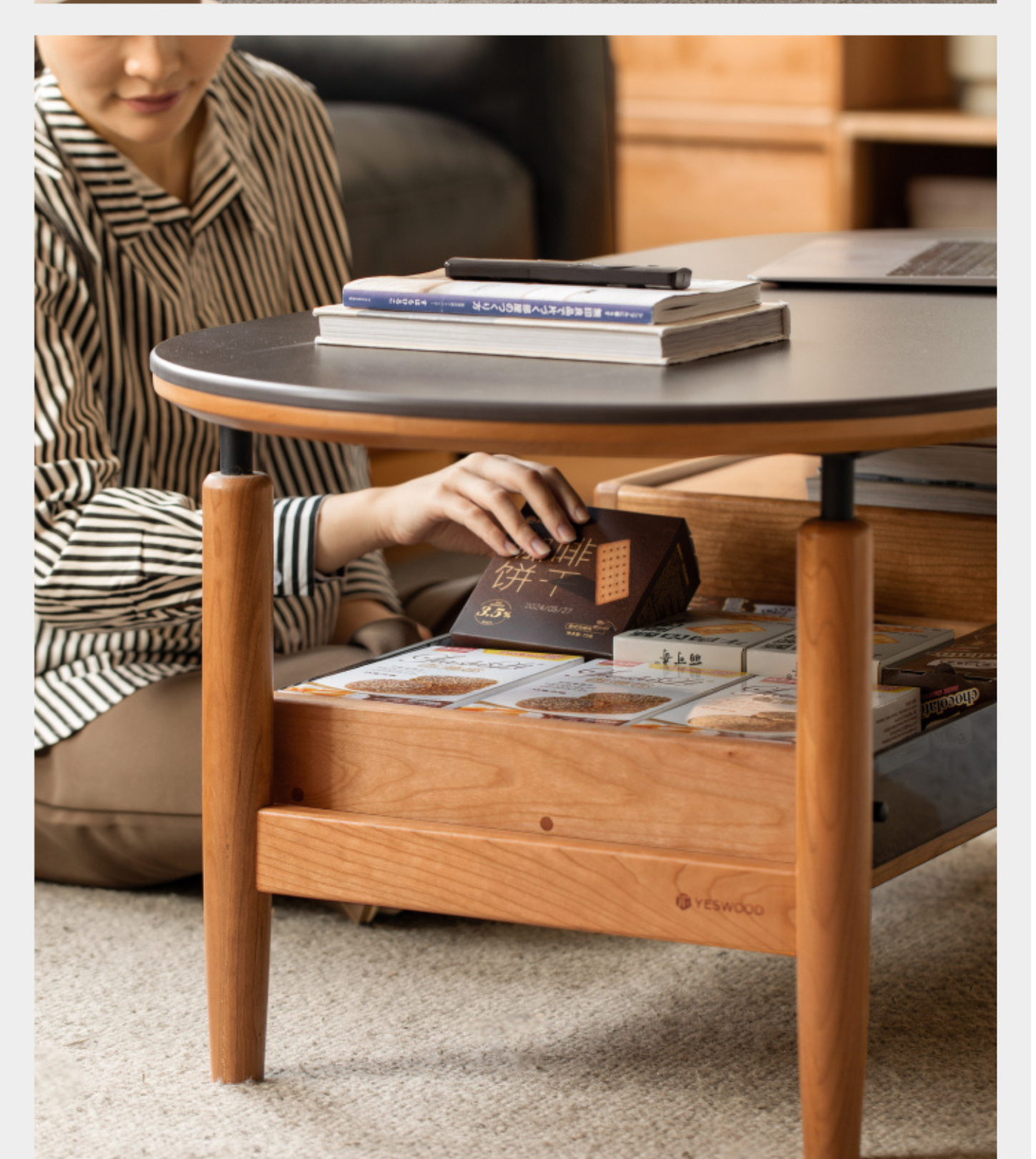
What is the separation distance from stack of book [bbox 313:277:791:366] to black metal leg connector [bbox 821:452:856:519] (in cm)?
9

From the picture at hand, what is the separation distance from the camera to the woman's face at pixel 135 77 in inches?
43.6

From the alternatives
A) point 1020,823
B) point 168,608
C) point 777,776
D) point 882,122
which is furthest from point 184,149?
point 882,122

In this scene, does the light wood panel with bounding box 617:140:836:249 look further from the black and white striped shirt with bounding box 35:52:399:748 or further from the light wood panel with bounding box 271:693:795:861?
the light wood panel with bounding box 271:693:795:861

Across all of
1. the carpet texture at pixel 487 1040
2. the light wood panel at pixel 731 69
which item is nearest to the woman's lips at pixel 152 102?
the carpet texture at pixel 487 1040

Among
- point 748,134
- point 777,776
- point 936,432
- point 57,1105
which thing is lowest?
point 57,1105

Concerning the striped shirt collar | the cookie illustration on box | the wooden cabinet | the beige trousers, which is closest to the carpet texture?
the beige trousers

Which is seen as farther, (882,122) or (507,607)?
(882,122)

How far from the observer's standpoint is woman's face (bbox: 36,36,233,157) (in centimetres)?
111

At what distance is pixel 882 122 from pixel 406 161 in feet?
3.58

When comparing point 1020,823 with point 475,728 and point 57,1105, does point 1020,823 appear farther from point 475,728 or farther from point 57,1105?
point 57,1105

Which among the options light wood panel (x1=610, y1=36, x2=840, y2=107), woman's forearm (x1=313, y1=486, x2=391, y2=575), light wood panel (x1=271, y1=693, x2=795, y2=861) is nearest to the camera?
light wood panel (x1=271, y1=693, x2=795, y2=861)

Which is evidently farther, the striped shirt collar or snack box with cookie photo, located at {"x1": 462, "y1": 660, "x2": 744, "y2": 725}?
the striped shirt collar

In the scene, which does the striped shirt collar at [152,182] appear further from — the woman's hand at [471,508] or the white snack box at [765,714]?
the white snack box at [765,714]

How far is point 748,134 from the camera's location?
286cm
